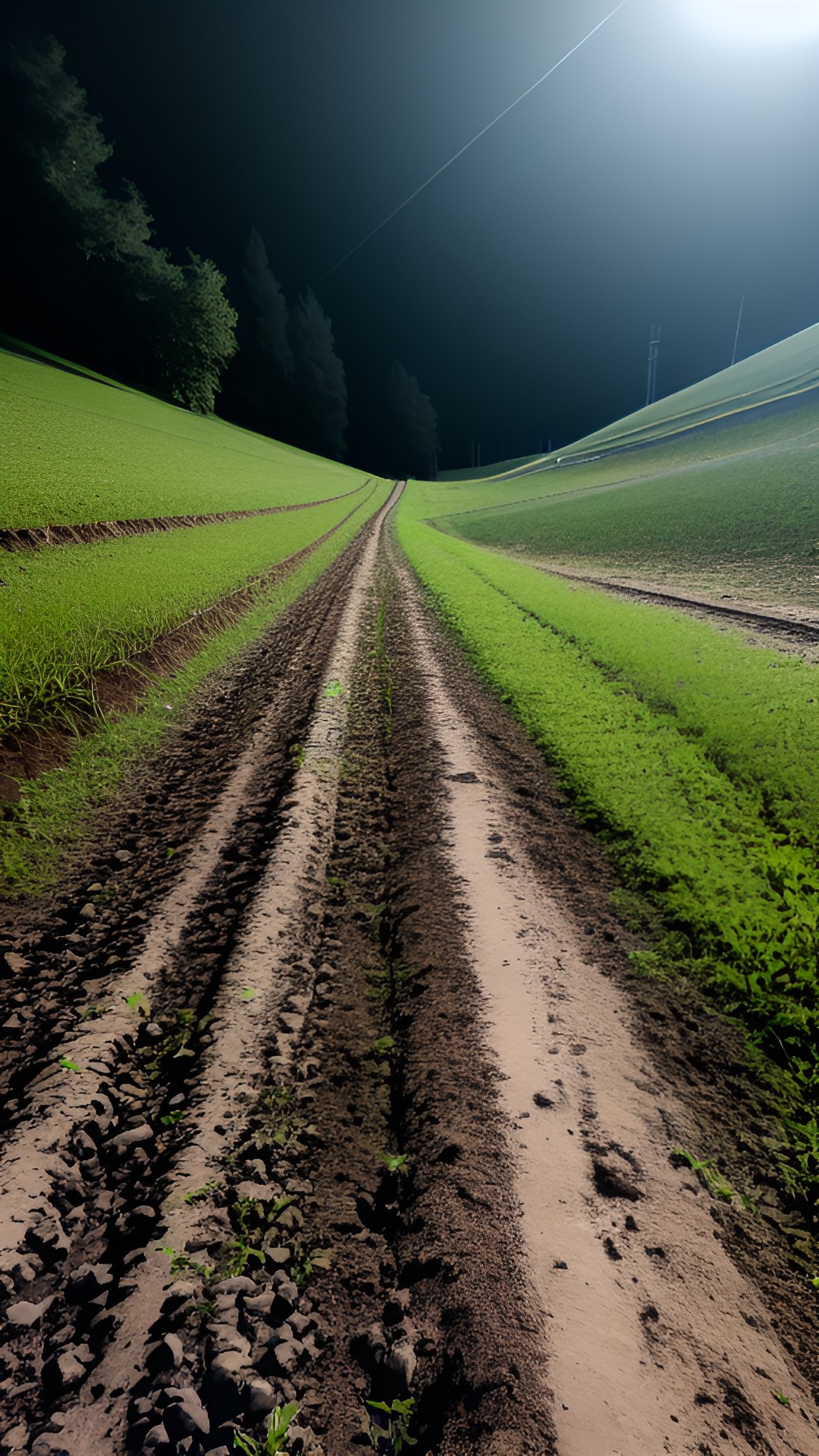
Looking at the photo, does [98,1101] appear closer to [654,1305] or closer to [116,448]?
[654,1305]

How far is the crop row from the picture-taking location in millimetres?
5312

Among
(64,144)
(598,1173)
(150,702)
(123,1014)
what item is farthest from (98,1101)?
(64,144)

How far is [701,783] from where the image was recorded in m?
4.43

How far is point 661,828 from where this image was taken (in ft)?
12.7

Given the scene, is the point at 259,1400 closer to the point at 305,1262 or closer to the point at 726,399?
the point at 305,1262

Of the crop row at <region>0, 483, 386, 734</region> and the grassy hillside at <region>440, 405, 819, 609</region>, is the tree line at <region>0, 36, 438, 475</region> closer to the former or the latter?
the grassy hillside at <region>440, 405, 819, 609</region>

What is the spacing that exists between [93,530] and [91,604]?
5.62 meters

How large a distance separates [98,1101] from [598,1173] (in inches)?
67.0

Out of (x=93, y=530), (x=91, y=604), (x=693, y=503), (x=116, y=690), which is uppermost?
(x=693, y=503)

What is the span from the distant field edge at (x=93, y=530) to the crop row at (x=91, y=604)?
0.93 ft

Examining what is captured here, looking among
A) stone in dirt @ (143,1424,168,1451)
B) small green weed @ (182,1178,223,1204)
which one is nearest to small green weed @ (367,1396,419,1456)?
stone in dirt @ (143,1424,168,1451)

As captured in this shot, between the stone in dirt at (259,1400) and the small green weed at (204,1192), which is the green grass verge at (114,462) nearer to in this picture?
the small green weed at (204,1192)

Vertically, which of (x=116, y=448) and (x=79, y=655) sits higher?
(x=116, y=448)

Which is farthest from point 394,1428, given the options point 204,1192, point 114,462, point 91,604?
point 114,462
